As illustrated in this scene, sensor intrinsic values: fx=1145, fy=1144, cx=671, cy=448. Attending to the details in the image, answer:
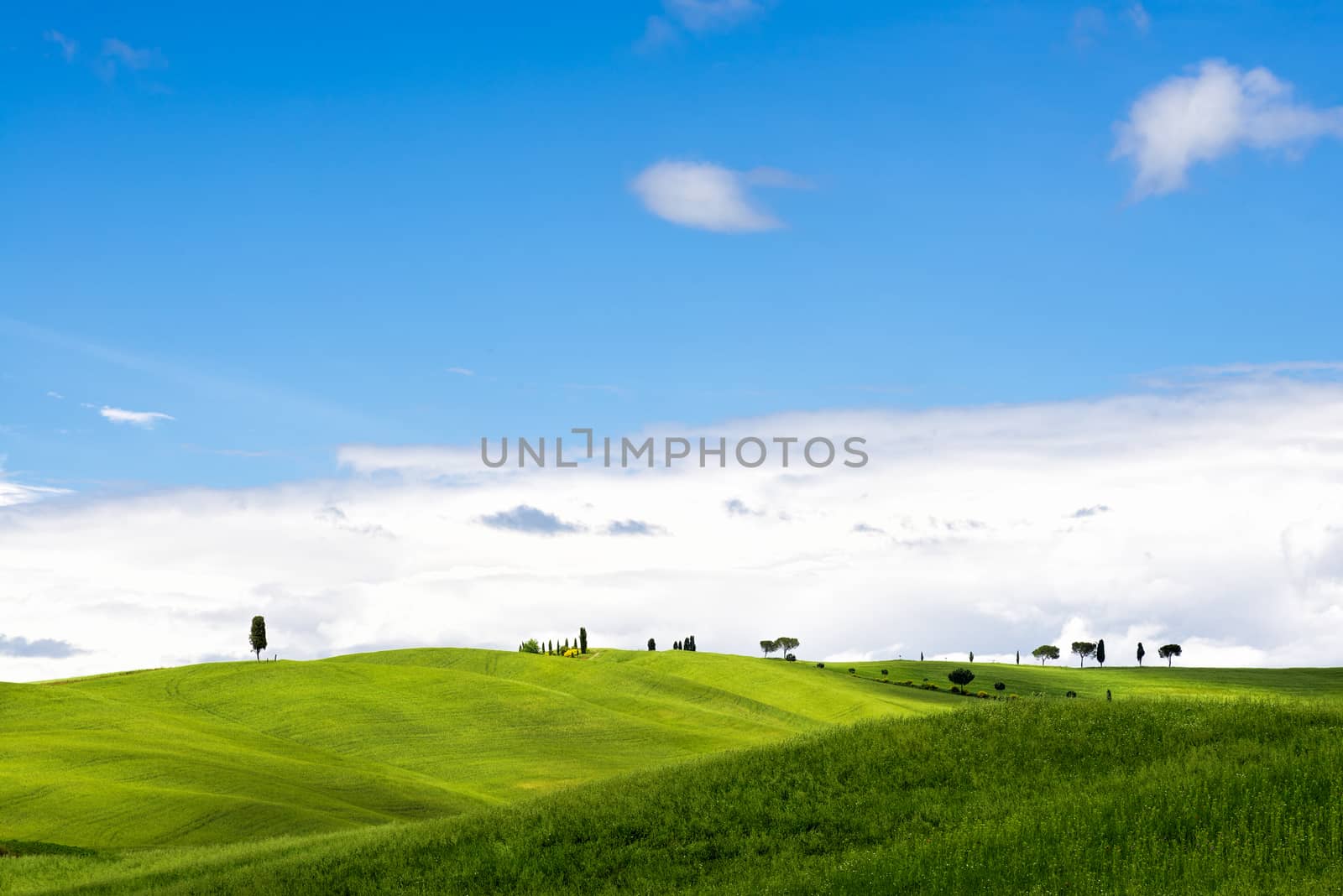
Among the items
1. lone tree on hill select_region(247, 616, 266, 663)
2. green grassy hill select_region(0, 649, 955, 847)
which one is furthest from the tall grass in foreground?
lone tree on hill select_region(247, 616, 266, 663)

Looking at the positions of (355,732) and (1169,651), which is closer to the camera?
(355,732)

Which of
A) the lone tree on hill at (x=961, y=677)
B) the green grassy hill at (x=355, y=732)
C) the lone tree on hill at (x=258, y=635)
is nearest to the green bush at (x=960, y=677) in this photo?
the lone tree on hill at (x=961, y=677)

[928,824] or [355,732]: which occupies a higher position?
[928,824]

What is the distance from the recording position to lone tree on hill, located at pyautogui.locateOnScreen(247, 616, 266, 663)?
391 ft

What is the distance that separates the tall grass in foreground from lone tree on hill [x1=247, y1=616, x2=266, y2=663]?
3446 inches

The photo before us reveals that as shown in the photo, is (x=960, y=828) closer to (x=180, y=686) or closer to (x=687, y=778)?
(x=687, y=778)

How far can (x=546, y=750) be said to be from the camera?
78000 millimetres

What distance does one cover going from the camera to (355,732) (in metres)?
80.6

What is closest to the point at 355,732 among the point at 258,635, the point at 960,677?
the point at 258,635

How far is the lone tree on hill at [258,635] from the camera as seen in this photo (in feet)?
391

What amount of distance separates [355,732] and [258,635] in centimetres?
4361

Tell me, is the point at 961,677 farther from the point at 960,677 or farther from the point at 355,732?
the point at 355,732

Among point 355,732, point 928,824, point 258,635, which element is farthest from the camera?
point 258,635

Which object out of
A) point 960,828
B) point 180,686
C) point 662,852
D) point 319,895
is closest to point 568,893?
point 662,852
